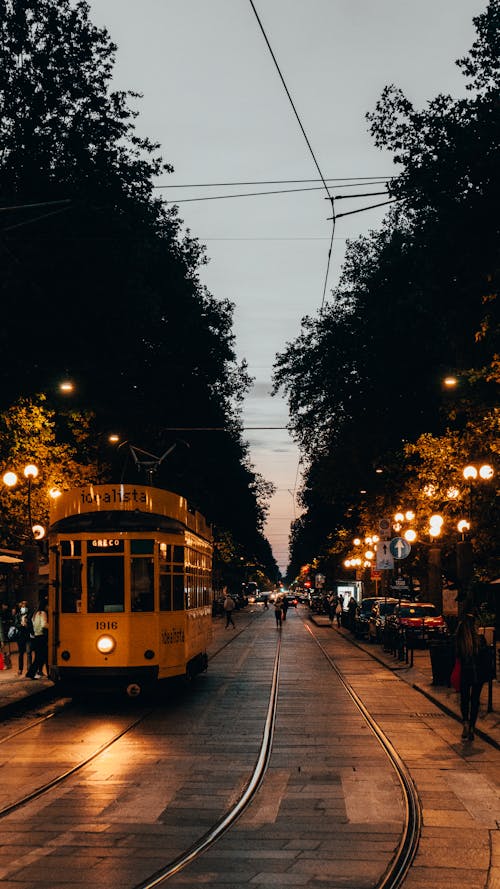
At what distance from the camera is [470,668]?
15055 millimetres

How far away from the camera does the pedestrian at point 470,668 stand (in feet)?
49.5

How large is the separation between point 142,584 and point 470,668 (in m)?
6.08

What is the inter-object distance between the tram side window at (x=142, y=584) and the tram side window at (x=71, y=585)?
880mm

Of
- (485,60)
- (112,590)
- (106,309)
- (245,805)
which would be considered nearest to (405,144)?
(485,60)

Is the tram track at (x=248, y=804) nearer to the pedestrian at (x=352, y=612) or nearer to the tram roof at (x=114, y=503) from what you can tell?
the tram roof at (x=114, y=503)

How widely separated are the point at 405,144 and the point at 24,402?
15.0 meters

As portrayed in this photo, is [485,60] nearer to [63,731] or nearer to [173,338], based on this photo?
[63,731]

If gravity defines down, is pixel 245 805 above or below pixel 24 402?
below

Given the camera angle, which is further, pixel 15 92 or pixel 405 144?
pixel 15 92

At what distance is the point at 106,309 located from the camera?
29.0 m

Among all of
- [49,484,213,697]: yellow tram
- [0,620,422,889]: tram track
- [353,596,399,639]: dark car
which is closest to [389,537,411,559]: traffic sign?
[353,596,399,639]: dark car

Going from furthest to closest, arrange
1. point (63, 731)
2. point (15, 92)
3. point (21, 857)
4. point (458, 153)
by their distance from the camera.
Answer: point (15, 92) < point (458, 153) < point (63, 731) < point (21, 857)

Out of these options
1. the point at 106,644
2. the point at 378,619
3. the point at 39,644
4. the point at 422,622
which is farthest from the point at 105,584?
the point at 378,619

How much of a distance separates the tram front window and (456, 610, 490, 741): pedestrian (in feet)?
19.7
